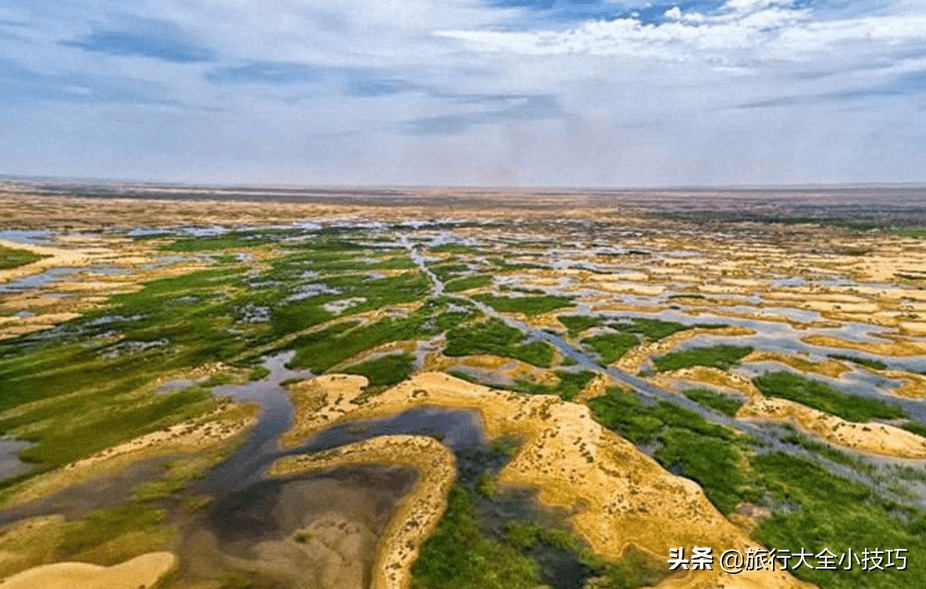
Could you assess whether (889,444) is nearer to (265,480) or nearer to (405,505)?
(405,505)

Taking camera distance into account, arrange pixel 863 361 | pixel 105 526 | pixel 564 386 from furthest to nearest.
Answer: pixel 863 361
pixel 564 386
pixel 105 526

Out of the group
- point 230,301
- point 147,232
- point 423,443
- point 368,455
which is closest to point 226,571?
point 368,455

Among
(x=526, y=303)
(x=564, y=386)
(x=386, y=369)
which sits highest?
(x=526, y=303)

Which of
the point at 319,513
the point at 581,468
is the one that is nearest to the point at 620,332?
the point at 581,468

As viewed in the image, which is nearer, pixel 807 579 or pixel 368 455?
pixel 807 579

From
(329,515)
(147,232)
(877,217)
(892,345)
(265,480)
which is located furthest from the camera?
(877,217)

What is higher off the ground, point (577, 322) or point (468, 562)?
point (577, 322)

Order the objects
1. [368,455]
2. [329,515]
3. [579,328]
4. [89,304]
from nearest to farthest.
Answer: [329,515], [368,455], [579,328], [89,304]

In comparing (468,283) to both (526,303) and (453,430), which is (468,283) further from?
(453,430)
